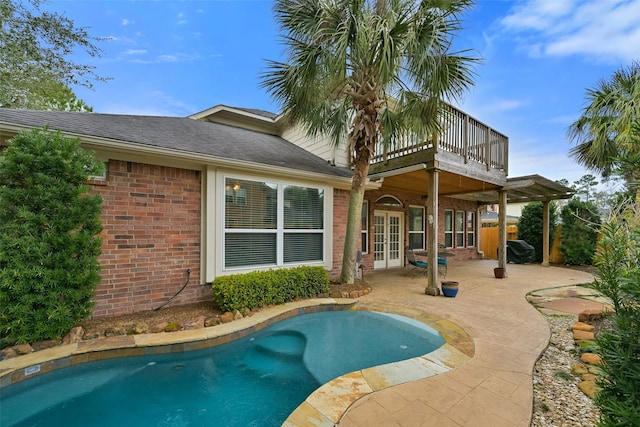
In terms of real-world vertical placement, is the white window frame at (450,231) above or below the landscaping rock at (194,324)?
above

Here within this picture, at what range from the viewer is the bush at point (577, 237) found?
1147 centimetres

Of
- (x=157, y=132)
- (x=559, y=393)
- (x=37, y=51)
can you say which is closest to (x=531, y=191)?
(x=559, y=393)

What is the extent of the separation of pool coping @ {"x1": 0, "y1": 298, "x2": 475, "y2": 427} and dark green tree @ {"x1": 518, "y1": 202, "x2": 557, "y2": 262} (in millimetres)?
12104

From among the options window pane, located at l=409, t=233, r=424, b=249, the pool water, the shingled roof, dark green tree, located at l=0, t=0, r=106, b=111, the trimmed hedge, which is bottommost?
the pool water

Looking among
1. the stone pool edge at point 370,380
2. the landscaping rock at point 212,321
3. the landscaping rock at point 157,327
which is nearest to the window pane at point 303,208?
the landscaping rock at point 212,321

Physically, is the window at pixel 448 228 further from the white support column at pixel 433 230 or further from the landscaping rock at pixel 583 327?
the landscaping rock at pixel 583 327

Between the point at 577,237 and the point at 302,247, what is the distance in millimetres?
13048

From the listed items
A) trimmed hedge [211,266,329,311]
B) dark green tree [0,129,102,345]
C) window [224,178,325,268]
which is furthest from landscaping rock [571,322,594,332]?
dark green tree [0,129,102,345]

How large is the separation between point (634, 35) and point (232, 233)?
10388mm

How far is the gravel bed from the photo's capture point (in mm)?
2273

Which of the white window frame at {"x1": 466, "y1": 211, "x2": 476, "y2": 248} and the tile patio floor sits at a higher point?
the white window frame at {"x1": 466, "y1": 211, "x2": 476, "y2": 248}

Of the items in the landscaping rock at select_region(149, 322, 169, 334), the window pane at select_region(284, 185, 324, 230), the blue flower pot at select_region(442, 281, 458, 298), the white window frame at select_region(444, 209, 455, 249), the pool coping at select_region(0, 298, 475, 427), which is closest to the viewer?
the pool coping at select_region(0, 298, 475, 427)

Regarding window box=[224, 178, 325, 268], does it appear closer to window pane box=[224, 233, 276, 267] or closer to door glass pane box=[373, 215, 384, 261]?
window pane box=[224, 233, 276, 267]

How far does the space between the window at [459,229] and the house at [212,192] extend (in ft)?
15.6
